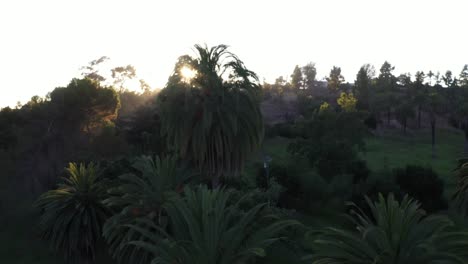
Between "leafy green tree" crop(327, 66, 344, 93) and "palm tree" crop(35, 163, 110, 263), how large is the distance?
434ft

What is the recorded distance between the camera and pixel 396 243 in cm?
1299

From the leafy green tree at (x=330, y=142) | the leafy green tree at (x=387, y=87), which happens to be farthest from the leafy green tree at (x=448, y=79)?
the leafy green tree at (x=330, y=142)

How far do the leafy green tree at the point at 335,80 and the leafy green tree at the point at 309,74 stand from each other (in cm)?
661

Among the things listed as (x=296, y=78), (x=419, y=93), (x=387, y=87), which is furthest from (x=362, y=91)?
(x=296, y=78)

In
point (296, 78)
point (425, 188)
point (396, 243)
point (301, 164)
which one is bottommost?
point (425, 188)

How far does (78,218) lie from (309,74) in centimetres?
14583

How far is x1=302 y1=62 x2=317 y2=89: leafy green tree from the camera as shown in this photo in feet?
536

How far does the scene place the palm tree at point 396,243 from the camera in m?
12.8

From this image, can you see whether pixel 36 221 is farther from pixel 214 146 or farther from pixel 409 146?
pixel 409 146

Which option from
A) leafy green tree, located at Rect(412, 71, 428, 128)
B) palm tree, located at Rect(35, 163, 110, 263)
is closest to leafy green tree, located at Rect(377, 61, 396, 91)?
leafy green tree, located at Rect(412, 71, 428, 128)

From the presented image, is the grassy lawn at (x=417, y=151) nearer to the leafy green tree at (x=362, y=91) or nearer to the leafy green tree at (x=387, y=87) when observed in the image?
the leafy green tree at (x=387, y=87)

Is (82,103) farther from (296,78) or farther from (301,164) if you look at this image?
(296,78)

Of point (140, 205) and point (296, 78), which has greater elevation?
point (296, 78)

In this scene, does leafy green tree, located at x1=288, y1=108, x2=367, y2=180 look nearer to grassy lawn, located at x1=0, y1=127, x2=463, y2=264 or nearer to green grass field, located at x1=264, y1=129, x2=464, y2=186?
grassy lawn, located at x1=0, y1=127, x2=463, y2=264
